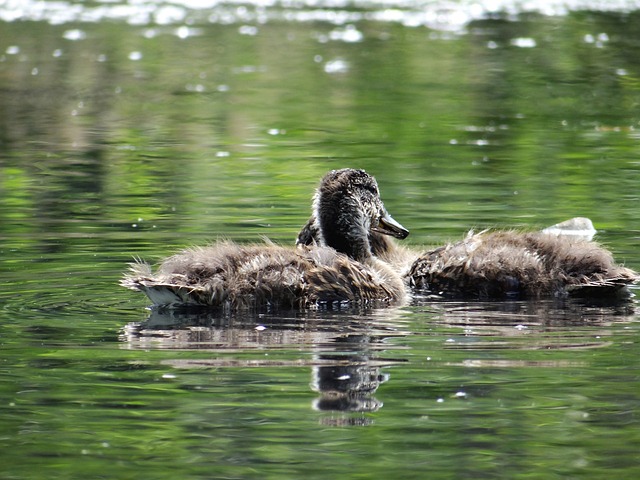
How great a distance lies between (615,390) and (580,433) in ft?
1.96

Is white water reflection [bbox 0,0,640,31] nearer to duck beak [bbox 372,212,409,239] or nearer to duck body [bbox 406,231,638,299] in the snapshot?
duck beak [bbox 372,212,409,239]

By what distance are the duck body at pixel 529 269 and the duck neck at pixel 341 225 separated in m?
0.55

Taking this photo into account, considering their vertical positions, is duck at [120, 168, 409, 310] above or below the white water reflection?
below

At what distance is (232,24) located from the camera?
3103 cm

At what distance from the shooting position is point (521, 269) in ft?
28.0

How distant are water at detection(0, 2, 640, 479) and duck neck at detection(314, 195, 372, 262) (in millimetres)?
692

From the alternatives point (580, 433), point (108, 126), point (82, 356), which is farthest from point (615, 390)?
point (108, 126)

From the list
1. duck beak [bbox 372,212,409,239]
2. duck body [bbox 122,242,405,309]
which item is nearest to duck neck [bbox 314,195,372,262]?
duck beak [bbox 372,212,409,239]

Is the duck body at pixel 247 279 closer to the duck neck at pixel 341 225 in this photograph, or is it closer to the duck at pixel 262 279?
the duck at pixel 262 279

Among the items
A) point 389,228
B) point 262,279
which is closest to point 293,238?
point 389,228

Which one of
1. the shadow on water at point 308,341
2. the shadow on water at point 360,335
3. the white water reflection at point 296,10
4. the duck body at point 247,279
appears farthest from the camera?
the white water reflection at point 296,10

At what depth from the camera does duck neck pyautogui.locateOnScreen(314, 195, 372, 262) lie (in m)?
→ 8.95

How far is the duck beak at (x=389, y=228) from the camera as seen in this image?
30.2ft

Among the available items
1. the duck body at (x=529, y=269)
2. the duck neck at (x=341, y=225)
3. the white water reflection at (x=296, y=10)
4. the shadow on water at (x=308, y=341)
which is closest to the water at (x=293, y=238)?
the shadow on water at (x=308, y=341)
